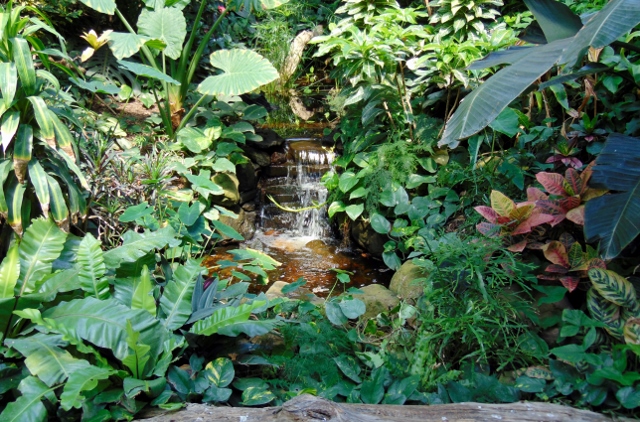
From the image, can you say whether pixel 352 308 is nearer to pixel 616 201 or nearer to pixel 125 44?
pixel 616 201

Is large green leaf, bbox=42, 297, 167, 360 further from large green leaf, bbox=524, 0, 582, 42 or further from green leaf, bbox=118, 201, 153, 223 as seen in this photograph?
large green leaf, bbox=524, 0, 582, 42

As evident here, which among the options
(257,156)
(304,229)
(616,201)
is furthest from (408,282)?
(257,156)

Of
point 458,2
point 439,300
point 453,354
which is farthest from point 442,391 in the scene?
point 458,2

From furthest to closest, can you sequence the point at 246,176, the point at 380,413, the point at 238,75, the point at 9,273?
the point at 246,176, the point at 238,75, the point at 9,273, the point at 380,413

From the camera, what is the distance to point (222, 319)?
1.98 meters

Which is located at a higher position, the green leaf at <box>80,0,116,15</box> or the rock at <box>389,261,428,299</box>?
the green leaf at <box>80,0,116,15</box>

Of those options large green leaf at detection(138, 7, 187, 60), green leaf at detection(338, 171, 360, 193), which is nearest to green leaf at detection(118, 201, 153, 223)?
green leaf at detection(338, 171, 360, 193)

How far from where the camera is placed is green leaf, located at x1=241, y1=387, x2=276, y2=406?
1.89 metres

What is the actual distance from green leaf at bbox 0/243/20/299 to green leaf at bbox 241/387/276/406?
3.59 feet

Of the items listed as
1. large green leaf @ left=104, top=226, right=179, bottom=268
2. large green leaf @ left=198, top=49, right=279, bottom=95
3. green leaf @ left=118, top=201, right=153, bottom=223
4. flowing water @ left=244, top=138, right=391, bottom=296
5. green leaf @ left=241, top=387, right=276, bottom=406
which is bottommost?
flowing water @ left=244, top=138, right=391, bottom=296

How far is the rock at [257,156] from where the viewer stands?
5855 mm

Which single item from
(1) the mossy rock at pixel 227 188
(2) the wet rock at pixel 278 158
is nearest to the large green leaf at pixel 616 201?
(1) the mossy rock at pixel 227 188

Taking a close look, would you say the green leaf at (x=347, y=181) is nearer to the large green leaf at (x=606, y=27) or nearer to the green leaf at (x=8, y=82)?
the green leaf at (x=8, y=82)

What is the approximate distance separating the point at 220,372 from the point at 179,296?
42cm
